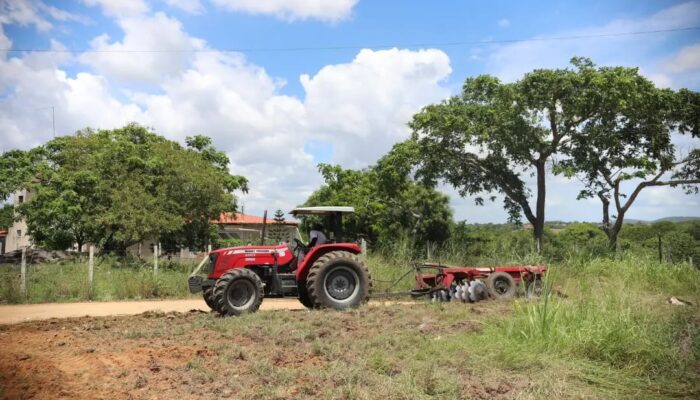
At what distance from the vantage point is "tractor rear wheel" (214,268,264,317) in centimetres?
1007

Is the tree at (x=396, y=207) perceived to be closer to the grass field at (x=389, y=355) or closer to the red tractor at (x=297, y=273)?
the red tractor at (x=297, y=273)

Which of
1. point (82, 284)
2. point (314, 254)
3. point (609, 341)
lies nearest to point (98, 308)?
point (82, 284)

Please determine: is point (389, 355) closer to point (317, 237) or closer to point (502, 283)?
point (317, 237)

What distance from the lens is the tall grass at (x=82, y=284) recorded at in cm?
1378

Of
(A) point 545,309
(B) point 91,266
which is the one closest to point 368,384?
(A) point 545,309

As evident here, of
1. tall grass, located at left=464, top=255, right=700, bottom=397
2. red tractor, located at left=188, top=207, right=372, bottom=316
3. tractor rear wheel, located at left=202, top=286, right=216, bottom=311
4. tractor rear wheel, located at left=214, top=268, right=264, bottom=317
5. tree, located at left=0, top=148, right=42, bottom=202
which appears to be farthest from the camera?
tree, located at left=0, top=148, right=42, bottom=202

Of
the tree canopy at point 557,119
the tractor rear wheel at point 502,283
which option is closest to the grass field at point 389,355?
the tractor rear wheel at point 502,283

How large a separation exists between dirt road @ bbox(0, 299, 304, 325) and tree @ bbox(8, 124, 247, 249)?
936cm

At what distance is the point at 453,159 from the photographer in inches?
951

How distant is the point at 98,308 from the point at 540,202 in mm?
16787

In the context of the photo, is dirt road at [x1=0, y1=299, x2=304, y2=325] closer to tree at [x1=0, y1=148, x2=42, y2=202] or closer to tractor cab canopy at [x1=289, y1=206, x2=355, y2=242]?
tractor cab canopy at [x1=289, y1=206, x2=355, y2=242]

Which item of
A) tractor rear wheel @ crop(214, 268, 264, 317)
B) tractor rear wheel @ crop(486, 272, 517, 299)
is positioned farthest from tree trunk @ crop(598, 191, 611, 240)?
tractor rear wheel @ crop(214, 268, 264, 317)

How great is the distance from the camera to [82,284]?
573 inches

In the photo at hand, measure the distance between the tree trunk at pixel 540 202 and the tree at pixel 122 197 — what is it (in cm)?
1281
